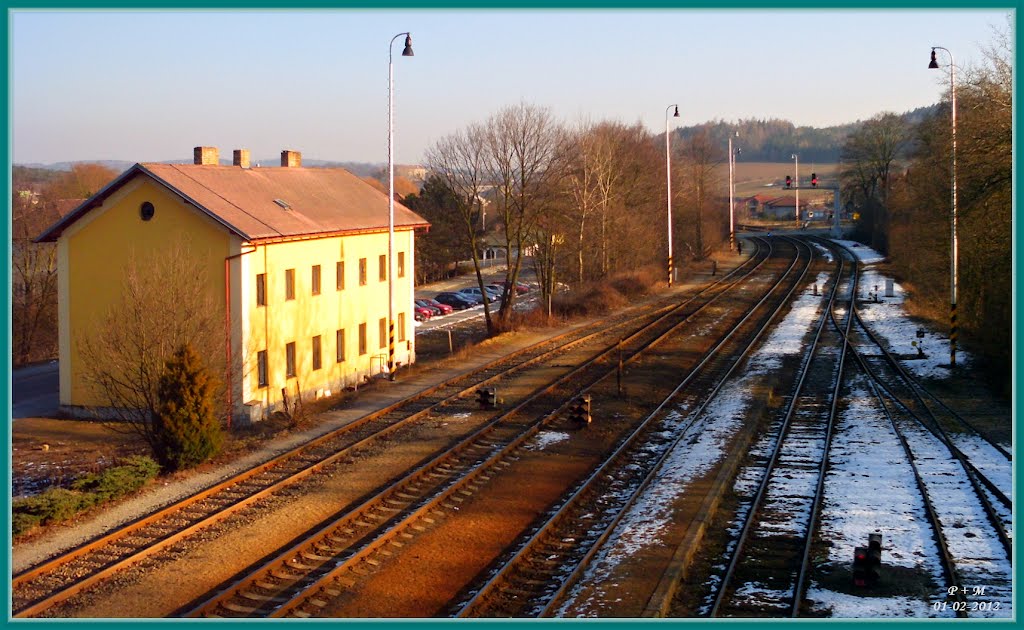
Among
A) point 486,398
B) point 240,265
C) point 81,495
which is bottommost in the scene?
point 81,495

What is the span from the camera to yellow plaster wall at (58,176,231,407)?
84.5 ft

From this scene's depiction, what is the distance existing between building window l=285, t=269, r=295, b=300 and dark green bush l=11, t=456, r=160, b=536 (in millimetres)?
10478

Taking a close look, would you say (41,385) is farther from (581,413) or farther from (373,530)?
(373,530)

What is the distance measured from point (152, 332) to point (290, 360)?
23.2 ft

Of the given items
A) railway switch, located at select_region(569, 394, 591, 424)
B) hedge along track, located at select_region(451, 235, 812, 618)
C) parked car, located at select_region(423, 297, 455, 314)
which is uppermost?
parked car, located at select_region(423, 297, 455, 314)

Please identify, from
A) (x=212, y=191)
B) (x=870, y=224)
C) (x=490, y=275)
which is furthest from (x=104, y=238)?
(x=870, y=224)

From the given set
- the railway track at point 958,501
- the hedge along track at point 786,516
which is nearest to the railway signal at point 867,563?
the hedge along track at point 786,516

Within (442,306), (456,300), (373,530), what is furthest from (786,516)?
(456,300)

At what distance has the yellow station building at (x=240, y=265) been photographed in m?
25.4

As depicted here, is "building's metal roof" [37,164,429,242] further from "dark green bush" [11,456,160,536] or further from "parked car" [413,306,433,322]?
"parked car" [413,306,433,322]

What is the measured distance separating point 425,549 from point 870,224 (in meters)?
81.6

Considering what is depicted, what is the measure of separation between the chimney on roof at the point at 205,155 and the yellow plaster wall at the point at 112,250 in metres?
3.98

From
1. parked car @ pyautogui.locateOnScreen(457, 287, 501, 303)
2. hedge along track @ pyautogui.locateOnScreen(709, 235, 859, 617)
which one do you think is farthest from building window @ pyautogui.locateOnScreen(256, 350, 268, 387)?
parked car @ pyautogui.locateOnScreen(457, 287, 501, 303)

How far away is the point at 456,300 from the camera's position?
2245 inches
